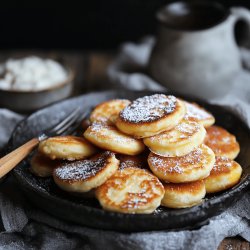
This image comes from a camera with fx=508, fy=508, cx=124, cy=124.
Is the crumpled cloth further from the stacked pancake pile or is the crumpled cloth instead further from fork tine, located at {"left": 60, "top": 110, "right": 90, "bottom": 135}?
fork tine, located at {"left": 60, "top": 110, "right": 90, "bottom": 135}

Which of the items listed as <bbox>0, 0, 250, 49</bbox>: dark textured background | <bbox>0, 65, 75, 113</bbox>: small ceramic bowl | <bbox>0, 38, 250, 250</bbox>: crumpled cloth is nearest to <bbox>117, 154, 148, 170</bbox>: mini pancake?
<bbox>0, 38, 250, 250</bbox>: crumpled cloth

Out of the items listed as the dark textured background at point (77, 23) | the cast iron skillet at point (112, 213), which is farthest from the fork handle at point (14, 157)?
the dark textured background at point (77, 23)

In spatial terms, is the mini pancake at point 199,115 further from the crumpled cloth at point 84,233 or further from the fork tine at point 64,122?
the fork tine at point 64,122

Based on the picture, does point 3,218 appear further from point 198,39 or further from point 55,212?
point 198,39

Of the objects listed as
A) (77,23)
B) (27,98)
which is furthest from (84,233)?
(77,23)

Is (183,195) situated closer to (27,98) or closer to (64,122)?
(64,122)

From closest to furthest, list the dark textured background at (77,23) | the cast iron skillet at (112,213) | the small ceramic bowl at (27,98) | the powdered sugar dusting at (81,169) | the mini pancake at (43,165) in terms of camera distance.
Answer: the cast iron skillet at (112,213) < the powdered sugar dusting at (81,169) < the mini pancake at (43,165) < the small ceramic bowl at (27,98) < the dark textured background at (77,23)

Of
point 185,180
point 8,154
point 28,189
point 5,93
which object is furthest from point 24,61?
point 185,180
